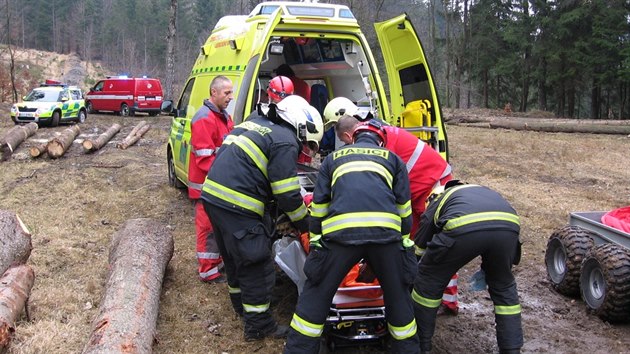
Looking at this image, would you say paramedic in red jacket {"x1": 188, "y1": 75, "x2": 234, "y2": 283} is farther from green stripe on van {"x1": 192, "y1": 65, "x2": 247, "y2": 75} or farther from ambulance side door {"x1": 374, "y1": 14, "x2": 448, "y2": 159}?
ambulance side door {"x1": 374, "y1": 14, "x2": 448, "y2": 159}

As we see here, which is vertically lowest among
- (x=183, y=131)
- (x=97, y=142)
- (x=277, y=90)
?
(x=97, y=142)

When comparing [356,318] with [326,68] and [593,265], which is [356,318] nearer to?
[593,265]

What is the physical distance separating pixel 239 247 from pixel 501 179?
25.9 ft

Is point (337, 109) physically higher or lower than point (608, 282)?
higher

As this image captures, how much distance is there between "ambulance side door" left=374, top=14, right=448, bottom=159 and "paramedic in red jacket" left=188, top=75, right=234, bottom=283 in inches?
78.3

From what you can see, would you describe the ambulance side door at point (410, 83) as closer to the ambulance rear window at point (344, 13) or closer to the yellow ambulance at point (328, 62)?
the yellow ambulance at point (328, 62)

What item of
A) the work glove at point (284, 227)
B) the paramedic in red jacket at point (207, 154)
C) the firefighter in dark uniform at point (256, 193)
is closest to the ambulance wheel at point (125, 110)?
the paramedic in red jacket at point (207, 154)

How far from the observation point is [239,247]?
3930 mm

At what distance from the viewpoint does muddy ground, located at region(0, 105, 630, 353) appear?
417cm

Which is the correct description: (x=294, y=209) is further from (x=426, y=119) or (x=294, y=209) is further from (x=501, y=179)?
(x=501, y=179)

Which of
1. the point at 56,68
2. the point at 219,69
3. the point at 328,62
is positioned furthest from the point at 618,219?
the point at 56,68

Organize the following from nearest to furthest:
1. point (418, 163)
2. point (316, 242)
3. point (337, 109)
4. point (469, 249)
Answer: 1. point (316, 242)
2. point (469, 249)
3. point (418, 163)
4. point (337, 109)

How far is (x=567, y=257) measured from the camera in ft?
16.2

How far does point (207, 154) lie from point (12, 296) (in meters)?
2.02
